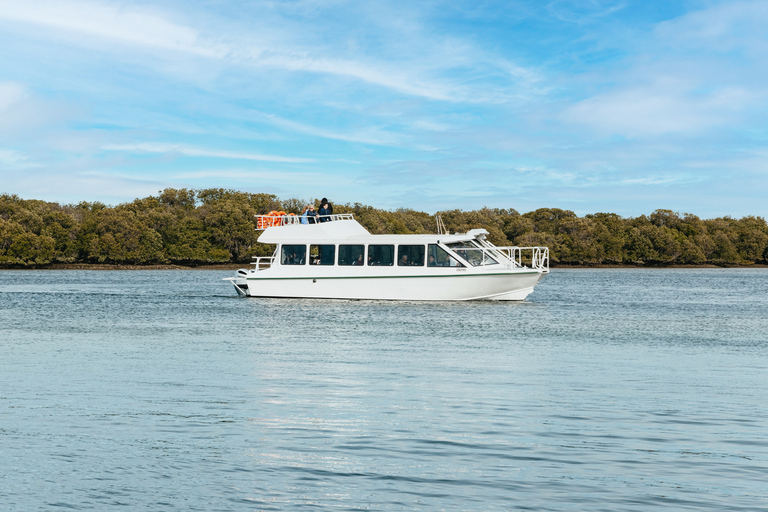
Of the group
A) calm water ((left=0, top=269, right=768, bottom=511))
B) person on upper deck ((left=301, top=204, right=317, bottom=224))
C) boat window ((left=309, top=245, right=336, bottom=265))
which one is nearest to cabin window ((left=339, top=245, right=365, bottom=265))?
boat window ((left=309, top=245, right=336, bottom=265))

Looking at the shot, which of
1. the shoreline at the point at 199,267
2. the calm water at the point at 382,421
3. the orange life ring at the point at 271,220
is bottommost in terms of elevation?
the calm water at the point at 382,421

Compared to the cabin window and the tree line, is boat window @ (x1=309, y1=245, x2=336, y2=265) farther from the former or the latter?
the tree line

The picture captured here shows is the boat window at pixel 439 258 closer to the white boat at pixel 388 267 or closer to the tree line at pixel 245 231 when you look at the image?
the white boat at pixel 388 267

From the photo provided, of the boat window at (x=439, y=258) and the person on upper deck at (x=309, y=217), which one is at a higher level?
the person on upper deck at (x=309, y=217)

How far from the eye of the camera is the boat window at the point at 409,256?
110ft

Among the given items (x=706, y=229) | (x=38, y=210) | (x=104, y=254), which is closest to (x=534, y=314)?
(x=104, y=254)

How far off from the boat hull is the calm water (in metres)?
10.2

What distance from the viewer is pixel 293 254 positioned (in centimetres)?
3544

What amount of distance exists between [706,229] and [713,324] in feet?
389

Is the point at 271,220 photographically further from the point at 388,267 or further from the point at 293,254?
the point at 388,267

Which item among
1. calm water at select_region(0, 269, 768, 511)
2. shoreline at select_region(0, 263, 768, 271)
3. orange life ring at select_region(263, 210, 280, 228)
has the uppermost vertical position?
orange life ring at select_region(263, 210, 280, 228)

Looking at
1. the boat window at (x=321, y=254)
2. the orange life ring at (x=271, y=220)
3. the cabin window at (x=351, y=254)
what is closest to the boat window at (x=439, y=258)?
the cabin window at (x=351, y=254)

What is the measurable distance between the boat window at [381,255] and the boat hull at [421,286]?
2.76ft

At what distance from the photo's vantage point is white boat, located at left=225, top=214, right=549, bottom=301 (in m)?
33.3
